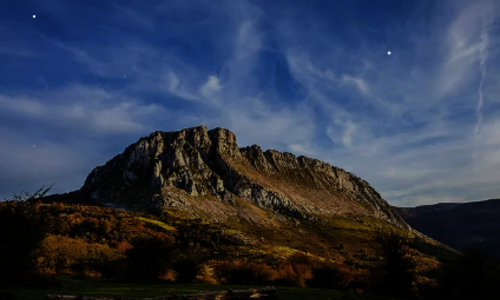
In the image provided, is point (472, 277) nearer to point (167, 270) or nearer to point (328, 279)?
point (328, 279)

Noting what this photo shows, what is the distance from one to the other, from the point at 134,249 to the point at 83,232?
48019mm

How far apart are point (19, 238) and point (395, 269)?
30421 mm

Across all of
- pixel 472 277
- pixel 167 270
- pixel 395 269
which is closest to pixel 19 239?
pixel 167 270

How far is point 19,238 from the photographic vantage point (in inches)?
743

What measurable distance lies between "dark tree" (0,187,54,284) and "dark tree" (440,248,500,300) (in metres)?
33.9

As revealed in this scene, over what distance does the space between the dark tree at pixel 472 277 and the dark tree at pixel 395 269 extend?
3.35m

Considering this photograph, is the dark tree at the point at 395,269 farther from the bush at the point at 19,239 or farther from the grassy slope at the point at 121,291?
the bush at the point at 19,239

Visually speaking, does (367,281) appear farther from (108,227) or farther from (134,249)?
(108,227)

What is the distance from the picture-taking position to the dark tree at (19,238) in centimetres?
1831

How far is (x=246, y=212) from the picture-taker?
18700cm

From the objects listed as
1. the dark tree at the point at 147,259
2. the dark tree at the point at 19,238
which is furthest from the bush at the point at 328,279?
the dark tree at the point at 19,238

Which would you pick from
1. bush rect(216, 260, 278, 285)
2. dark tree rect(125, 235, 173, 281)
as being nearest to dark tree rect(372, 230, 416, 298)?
bush rect(216, 260, 278, 285)

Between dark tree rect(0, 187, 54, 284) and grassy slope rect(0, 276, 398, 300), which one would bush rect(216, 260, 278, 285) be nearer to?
grassy slope rect(0, 276, 398, 300)

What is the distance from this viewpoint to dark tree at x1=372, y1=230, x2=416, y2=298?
29.5 m
